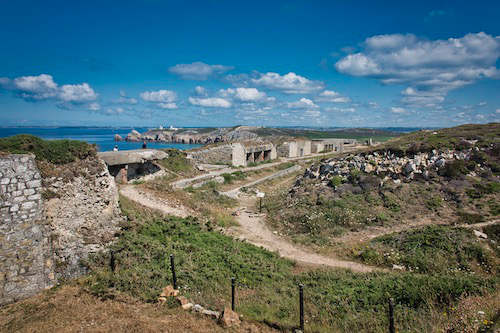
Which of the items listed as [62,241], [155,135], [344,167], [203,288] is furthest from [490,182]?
[155,135]

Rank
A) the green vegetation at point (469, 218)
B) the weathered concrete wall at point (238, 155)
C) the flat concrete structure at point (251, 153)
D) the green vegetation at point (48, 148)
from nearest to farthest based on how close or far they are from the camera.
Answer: the green vegetation at point (48, 148), the green vegetation at point (469, 218), the weathered concrete wall at point (238, 155), the flat concrete structure at point (251, 153)

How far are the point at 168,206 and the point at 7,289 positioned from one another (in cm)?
873

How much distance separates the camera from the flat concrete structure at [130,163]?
62.8 feet

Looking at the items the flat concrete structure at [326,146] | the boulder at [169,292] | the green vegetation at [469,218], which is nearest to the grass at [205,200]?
the boulder at [169,292]

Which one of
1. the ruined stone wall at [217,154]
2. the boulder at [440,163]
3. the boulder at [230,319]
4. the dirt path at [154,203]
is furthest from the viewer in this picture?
the ruined stone wall at [217,154]

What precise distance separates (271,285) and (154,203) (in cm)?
903

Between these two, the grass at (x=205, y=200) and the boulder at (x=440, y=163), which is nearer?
the grass at (x=205, y=200)

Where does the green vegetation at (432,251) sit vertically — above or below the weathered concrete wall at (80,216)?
below

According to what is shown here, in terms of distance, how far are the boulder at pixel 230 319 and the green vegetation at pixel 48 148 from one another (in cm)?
769

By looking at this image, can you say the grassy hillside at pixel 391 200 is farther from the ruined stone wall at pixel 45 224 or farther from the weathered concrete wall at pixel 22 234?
the weathered concrete wall at pixel 22 234

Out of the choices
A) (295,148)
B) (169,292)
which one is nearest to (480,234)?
(169,292)

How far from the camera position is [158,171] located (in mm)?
23766

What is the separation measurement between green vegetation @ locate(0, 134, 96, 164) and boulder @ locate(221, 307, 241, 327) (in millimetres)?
7687

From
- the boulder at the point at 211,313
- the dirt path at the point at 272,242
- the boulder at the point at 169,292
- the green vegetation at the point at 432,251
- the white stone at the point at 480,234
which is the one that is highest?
the white stone at the point at 480,234
